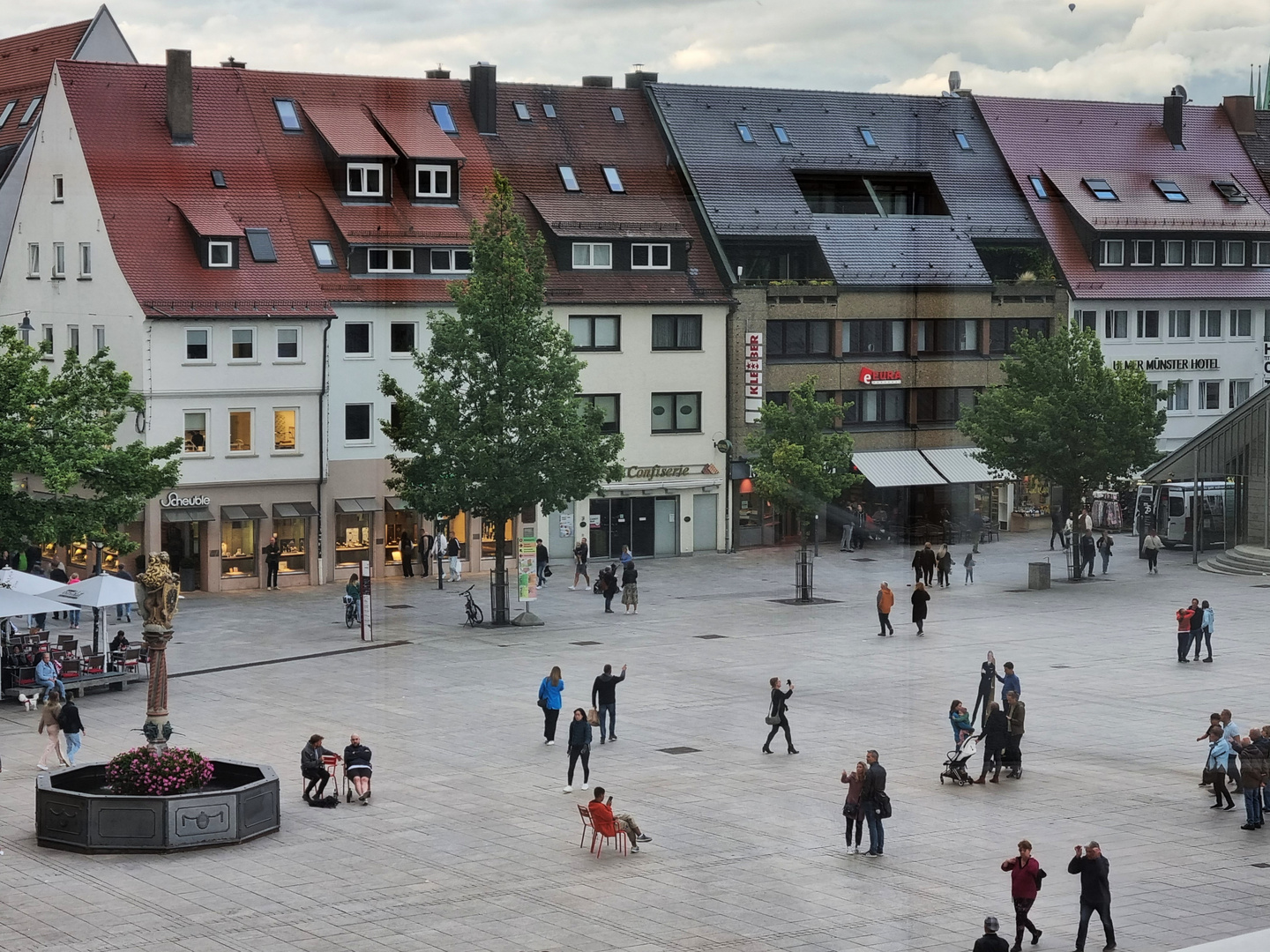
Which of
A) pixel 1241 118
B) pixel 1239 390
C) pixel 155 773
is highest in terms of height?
pixel 1241 118

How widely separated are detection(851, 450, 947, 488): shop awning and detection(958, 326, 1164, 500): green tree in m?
26.8

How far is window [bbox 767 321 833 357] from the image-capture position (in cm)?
5700

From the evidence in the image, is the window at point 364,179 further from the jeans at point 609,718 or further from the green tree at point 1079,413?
→ the jeans at point 609,718

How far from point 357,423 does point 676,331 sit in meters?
11.0

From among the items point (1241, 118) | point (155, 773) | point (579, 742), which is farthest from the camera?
point (1241, 118)

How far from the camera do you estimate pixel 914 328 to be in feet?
138

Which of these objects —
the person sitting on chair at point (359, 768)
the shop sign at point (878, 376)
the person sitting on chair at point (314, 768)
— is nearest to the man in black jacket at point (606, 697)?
the person sitting on chair at point (359, 768)

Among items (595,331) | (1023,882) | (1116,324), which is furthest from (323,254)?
(1023,882)

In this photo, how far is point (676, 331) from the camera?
6412 centimetres

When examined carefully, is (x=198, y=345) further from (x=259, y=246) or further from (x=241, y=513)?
(x=241, y=513)

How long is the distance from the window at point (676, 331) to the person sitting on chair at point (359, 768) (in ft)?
114

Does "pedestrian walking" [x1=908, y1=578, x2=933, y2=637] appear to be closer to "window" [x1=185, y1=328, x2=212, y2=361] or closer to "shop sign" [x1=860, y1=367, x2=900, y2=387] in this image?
"shop sign" [x1=860, y1=367, x2=900, y2=387]

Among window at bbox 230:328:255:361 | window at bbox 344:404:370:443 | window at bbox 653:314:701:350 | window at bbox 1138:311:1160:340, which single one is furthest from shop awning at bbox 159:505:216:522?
window at bbox 1138:311:1160:340

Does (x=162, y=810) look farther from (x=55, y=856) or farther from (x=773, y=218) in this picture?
(x=773, y=218)
